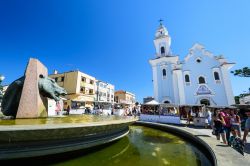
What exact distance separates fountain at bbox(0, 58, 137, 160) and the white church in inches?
972

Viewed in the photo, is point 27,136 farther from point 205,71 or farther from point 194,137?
point 205,71

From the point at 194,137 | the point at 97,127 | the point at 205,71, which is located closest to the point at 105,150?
the point at 97,127

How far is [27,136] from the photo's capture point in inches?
125

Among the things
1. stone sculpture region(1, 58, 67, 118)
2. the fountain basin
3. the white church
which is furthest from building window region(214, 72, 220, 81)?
the fountain basin

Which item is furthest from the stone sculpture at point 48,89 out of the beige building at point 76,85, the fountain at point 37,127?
the beige building at point 76,85

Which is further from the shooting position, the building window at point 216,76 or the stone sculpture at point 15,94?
the building window at point 216,76

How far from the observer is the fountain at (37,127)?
10.5 ft

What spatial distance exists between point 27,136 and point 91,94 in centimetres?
4592

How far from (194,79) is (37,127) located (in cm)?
2944

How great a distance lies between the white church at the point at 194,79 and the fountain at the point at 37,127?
972 inches

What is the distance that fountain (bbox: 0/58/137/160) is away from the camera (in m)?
3.19

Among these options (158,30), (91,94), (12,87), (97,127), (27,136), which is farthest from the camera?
(91,94)

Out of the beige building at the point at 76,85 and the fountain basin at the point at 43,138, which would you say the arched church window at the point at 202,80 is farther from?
the fountain basin at the point at 43,138

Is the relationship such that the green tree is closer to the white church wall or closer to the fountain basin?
the white church wall
